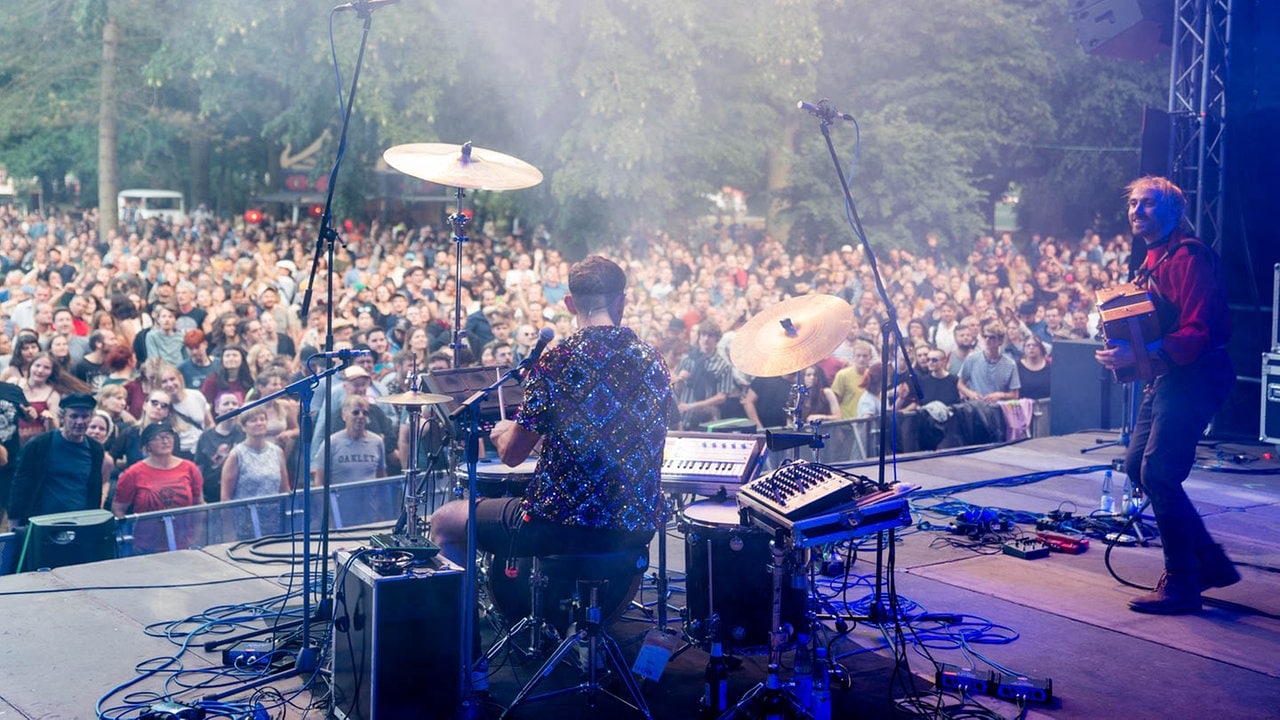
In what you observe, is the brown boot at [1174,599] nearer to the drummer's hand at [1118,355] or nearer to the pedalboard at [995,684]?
A: the drummer's hand at [1118,355]

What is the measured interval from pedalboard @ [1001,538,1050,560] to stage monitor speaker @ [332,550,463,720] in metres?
3.08

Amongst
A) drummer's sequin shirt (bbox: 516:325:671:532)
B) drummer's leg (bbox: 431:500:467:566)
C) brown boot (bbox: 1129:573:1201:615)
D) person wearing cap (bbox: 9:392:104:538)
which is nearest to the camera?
drummer's sequin shirt (bbox: 516:325:671:532)

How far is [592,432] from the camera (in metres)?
3.71

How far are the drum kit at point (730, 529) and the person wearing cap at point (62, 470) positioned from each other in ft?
7.96

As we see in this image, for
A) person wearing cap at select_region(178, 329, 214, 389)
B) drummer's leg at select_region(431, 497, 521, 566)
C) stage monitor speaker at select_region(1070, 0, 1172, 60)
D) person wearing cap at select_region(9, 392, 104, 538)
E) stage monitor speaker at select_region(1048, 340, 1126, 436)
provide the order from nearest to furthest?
drummer's leg at select_region(431, 497, 521, 566)
person wearing cap at select_region(9, 392, 104, 538)
person wearing cap at select_region(178, 329, 214, 389)
stage monitor speaker at select_region(1070, 0, 1172, 60)
stage monitor speaker at select_region(1048, 340, 1126, 436)

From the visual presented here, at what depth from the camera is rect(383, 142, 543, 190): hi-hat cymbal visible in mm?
4805

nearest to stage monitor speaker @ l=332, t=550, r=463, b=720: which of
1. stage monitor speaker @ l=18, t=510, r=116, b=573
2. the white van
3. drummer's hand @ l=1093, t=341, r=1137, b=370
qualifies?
stage monitor speaker @ l=18, t=510, r=116, b=573

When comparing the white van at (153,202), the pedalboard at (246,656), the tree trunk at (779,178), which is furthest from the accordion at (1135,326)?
the white van at (153,202)

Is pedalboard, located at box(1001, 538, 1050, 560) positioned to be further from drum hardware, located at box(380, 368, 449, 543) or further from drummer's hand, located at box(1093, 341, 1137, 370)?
drum hardware, located at box(380, 368, 449, 543)

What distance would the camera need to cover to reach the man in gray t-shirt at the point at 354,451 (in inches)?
278

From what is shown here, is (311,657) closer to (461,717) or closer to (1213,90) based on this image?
(461,717)

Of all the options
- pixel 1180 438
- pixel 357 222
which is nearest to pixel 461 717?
pixel 1180 438

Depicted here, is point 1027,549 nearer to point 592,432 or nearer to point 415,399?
point 592,432

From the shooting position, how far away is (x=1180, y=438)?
→ 4.68m
